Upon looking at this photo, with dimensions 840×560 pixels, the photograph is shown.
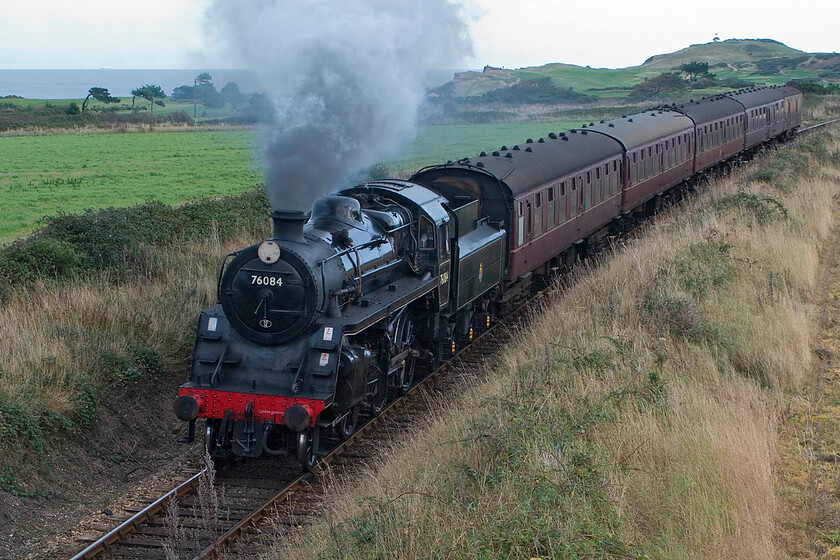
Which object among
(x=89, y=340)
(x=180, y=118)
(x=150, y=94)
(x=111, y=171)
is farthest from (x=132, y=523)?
(x=150, y=94)

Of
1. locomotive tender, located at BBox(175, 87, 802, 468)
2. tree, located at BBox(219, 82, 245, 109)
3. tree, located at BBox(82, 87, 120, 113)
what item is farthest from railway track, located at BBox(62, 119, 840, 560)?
tree, located at BBox(82, 87, 120, 113)

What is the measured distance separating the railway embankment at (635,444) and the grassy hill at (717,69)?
57.2 meters

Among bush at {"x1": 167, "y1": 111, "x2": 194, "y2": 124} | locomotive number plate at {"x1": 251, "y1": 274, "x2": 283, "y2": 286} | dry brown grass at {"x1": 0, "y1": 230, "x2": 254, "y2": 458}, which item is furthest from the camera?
bush at {"x1": 167, "y1": 111, "x2": 194, "y2": 124}

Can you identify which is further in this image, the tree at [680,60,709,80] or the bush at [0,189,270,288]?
the tree at [680,60,709,80]

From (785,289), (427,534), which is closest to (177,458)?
(427,534)

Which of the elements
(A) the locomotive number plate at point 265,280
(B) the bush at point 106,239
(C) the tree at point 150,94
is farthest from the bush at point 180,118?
(A) the locomotive number plate at point 265,280

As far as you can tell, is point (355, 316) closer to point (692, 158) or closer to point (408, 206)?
point (408, 206)

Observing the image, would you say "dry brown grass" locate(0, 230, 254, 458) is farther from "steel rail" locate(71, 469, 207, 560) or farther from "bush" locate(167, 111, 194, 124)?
"bush" locate(167, 111, 194, 124)

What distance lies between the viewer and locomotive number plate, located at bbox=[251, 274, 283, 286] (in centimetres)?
938

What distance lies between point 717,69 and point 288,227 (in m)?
123

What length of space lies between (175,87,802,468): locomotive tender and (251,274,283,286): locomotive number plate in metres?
0.01

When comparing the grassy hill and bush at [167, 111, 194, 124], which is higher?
the grassy hill

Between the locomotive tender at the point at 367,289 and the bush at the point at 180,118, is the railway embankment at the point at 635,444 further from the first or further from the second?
the bush at the point at 180,118

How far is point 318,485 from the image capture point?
9.46 meters
